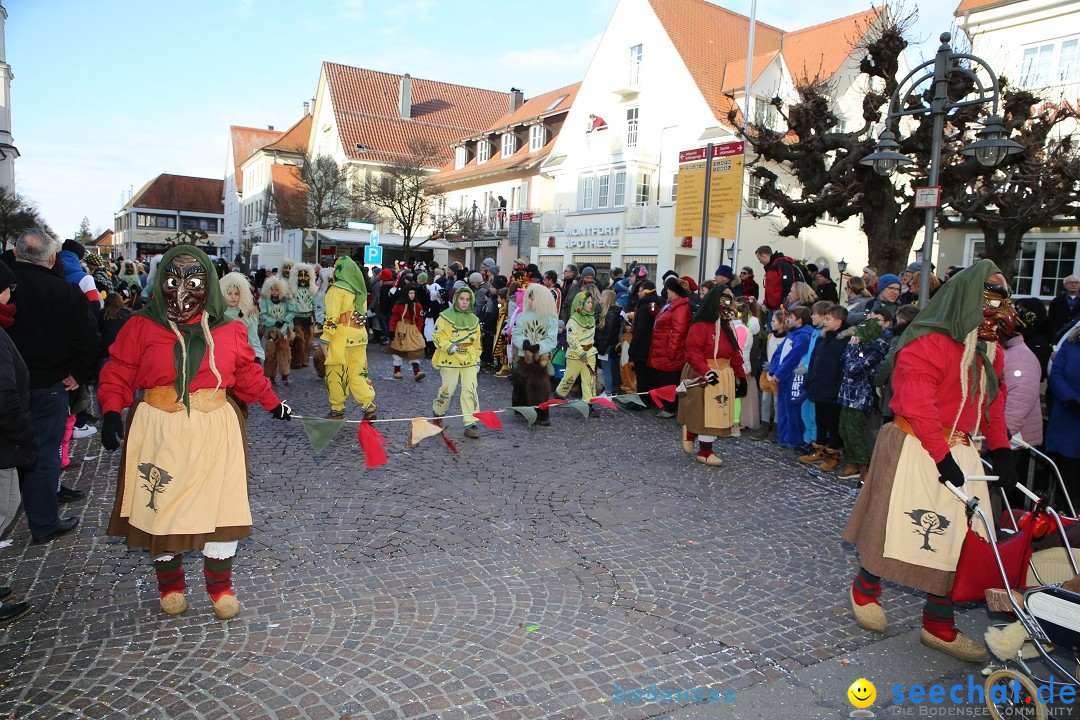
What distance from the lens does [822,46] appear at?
2806cm

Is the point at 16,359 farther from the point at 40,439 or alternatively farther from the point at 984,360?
the point at 984,360

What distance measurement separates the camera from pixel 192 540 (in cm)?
Result: 379

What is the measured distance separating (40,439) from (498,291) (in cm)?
1027

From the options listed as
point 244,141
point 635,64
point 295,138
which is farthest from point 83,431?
point 244,141

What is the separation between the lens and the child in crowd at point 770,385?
28.8ft

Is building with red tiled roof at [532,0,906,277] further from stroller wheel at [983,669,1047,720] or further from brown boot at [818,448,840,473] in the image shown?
stroller wheel at [983,669,1047,720]

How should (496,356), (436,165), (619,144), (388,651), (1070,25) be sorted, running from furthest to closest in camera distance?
(436,165) < (619,144) < (1070,25) < (496,356) < (388,651)

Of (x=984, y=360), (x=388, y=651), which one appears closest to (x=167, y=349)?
(x=388, y=651)

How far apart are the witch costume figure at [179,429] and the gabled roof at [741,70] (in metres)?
24.3

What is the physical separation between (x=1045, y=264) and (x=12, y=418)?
2320 centimetres

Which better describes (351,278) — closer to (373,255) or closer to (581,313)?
(581,313)

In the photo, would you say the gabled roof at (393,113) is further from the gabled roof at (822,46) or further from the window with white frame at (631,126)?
the gabled roof at (822,46)

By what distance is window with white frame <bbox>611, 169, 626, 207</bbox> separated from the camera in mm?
28641

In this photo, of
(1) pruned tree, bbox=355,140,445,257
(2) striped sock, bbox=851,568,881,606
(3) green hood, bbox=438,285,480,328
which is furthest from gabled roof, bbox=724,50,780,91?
(2) striped sock, bbox=851,568,881,606
